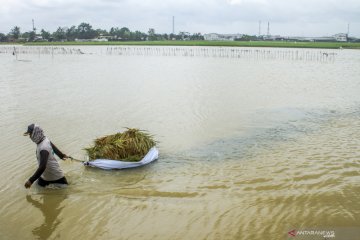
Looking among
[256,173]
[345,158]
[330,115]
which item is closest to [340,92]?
[330,115]

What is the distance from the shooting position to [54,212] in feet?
21.7

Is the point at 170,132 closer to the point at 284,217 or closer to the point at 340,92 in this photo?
the point at 284,217

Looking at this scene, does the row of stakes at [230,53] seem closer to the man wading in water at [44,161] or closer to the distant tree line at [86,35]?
the man wading in water at [44,161]

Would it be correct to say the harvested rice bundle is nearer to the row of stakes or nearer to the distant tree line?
the row of stakes

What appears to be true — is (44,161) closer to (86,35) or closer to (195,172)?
(195,172)

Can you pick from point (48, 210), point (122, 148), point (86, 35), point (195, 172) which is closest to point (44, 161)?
point (48, 210)

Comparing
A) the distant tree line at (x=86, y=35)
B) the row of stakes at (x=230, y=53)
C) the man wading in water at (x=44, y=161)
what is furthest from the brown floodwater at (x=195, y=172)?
the distant tree line at (x=86, y=35)

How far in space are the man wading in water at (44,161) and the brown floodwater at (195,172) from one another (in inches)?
11.1

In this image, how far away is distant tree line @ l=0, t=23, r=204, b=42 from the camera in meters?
128

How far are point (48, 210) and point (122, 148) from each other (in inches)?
100

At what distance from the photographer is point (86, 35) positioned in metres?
142

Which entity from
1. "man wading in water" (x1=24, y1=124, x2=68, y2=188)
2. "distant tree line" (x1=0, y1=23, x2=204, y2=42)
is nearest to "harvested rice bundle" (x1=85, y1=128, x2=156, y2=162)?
"man wading in water" (x1=24, y1=124, x2=68, y2=188)

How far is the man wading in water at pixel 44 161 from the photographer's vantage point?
21.8 ft

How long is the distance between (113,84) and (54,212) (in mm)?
17891
